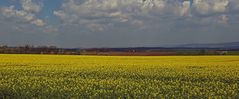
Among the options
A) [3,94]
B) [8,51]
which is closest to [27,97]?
[3,94]

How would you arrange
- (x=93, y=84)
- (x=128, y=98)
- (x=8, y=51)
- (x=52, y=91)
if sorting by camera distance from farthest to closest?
1. (x=8, y=51)
2. (x=93, y=84)
3. (x=52, y=91)
4. (x=128, y=98)

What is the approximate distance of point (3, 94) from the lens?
59.2 feet

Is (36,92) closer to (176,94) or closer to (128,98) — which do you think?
(128,98)

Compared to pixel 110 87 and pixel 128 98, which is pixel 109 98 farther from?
pixel 110 87

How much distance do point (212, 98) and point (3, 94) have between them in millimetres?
8671

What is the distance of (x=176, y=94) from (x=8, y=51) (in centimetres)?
8178

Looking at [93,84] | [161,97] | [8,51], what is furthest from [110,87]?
[8,51]

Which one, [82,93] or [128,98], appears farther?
[82,93]

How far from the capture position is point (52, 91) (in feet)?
56.1

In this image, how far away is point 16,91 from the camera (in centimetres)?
1773

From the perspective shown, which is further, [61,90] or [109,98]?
[61,90]

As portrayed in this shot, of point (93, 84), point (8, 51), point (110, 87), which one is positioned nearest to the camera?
point (110, 87)

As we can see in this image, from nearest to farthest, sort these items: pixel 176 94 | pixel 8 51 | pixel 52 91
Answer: pixel 176 94, pixel 52 91, pixel 8 51

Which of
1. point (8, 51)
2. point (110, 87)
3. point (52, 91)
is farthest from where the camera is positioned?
point (8, 51)
